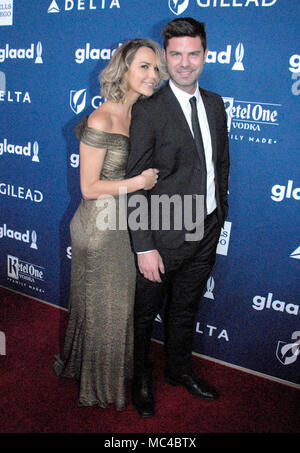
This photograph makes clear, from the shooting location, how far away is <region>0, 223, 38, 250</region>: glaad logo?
10.0ft

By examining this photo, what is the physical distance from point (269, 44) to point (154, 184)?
971 mm

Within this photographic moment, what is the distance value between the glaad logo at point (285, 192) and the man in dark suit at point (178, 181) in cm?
35

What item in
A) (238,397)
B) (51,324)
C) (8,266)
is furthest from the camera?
(8,266)

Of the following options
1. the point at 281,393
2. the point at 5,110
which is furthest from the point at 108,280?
the point at 5,110

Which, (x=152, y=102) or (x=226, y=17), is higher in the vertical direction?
(x=226, y=17)

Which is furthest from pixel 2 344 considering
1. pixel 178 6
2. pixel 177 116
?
pixel 178 6

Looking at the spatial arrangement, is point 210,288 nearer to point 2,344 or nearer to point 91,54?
point 2,344

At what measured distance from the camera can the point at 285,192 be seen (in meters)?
2.12

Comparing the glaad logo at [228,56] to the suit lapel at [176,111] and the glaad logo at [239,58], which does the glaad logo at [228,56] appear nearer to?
the glaad logo at [239,58]

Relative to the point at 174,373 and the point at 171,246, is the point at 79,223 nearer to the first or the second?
the point at 171,246

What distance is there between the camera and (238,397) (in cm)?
227

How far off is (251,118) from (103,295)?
4.01ft

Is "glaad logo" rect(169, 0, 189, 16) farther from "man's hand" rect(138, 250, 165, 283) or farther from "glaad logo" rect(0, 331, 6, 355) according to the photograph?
"glaad logo" rect(0, 331, 6, 355)

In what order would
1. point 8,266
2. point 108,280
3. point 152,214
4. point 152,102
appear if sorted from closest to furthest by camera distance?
1. point 152,102
2. point 152,214
3. point 108,280
4. point 8,266
